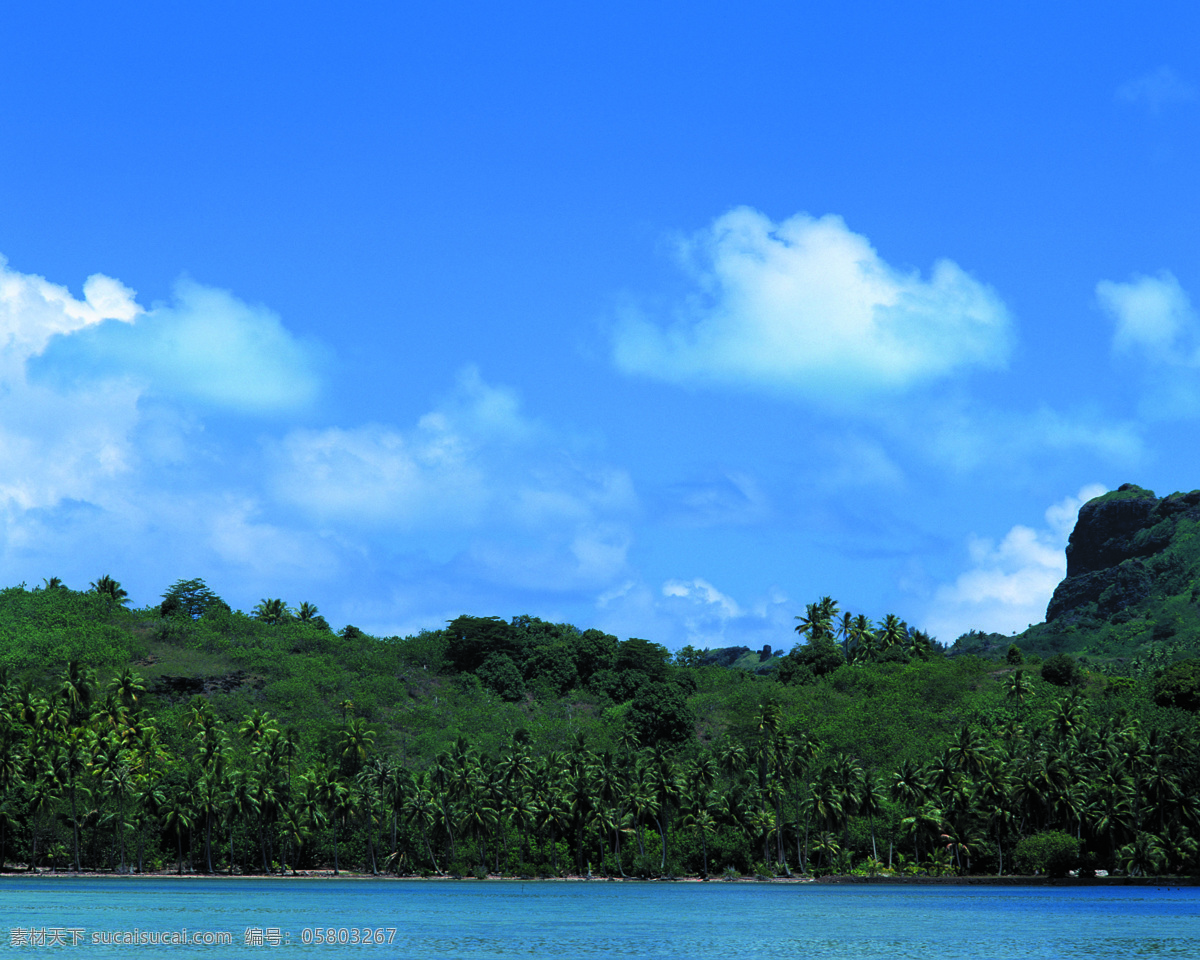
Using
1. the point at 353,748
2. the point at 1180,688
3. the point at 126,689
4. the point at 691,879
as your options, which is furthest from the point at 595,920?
the point at 1180,688

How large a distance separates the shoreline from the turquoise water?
4.58 feet

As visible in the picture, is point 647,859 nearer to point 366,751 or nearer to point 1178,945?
point 366,751

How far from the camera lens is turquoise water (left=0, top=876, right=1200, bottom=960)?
68.5m

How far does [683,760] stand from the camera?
570ft

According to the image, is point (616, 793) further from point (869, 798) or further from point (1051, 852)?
point (1051, 852)

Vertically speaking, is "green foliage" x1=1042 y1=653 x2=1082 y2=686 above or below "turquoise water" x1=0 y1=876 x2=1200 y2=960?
above

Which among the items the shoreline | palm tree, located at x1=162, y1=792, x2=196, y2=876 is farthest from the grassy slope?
palm tree, located at x1=162, y1=792, x2=196, y2=876

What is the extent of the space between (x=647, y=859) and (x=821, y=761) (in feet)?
85.8

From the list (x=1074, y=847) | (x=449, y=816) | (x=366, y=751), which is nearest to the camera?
(x=1074, y=847)

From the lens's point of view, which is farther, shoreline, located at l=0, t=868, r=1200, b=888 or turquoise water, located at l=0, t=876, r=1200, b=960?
shoreline, located at l=0, t=868, r=1200, b=888

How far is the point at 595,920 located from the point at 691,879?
6077 cm

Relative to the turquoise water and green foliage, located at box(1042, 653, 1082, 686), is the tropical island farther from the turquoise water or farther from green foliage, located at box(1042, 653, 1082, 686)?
green foliage, located at box(1042, 653, 1082, 686)

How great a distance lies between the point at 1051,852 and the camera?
129750 millimetres

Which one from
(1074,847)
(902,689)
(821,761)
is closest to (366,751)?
(821,761)
